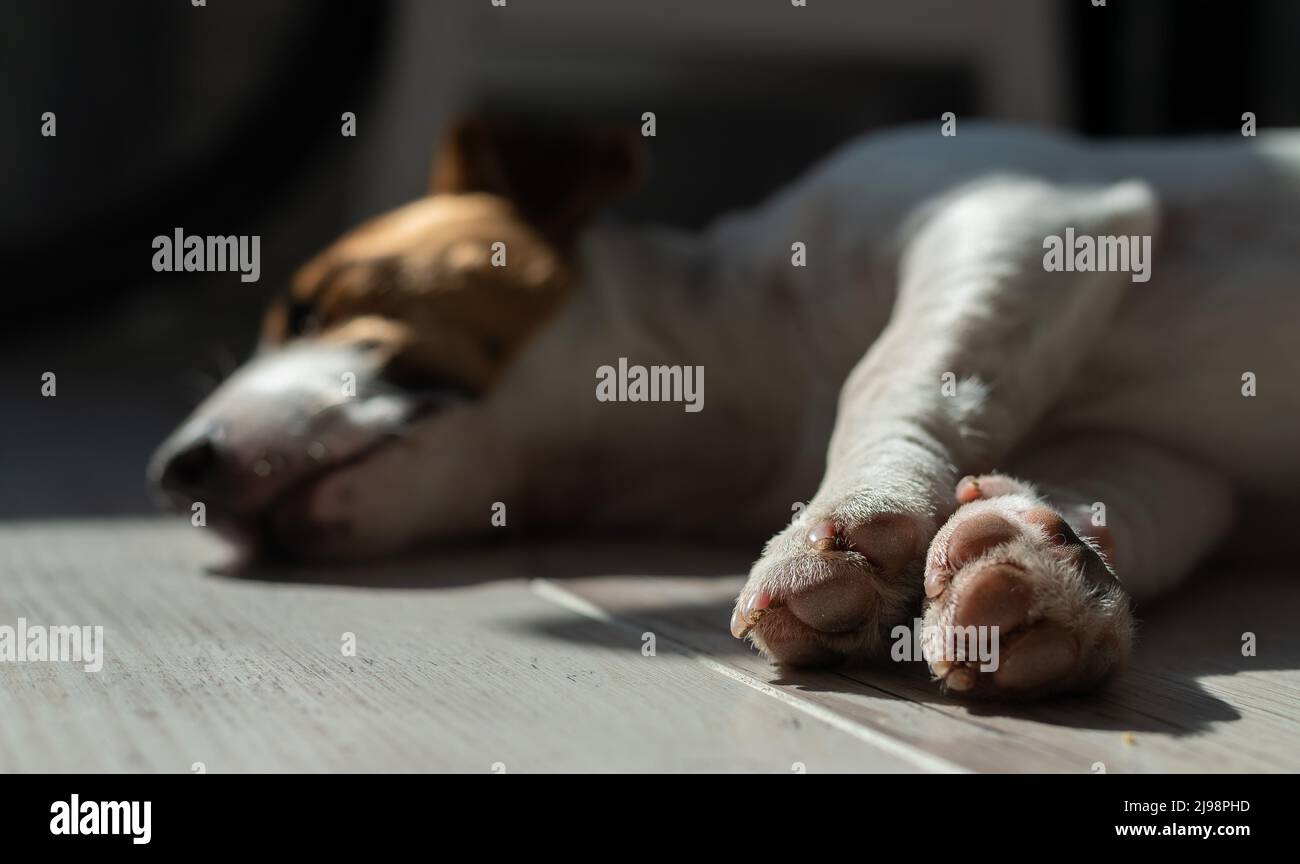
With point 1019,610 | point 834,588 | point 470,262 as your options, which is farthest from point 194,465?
Answer: point 1019,610

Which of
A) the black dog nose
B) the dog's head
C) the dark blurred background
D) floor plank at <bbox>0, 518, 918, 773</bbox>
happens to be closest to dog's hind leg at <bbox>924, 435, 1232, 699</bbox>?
floor plank at <bbox>0, 518, 918, 773</bbox>

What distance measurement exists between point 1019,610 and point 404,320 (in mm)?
951

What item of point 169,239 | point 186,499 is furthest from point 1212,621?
point 169,239

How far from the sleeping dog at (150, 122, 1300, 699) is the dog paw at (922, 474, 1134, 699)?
0.04 metres

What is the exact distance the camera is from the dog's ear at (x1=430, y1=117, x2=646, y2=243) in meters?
1.75

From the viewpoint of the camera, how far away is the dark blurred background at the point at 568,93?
291 centimetres

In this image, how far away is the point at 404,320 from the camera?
157cm

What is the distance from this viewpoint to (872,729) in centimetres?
80

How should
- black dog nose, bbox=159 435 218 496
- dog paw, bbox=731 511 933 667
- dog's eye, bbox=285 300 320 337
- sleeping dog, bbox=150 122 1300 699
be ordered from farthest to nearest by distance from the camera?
dog's eye, bbox=285 300 320 337 < black dog nose, bbox=159 435 218 496 < sleeping dog, bbox=150 122 1300 699 < dog paw, bbox=731 511 933 667

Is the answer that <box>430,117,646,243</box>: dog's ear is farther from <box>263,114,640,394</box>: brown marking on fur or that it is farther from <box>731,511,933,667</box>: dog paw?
<box>731,511,933,667</box>: dog paw

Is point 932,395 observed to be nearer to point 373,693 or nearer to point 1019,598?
point 1019,598

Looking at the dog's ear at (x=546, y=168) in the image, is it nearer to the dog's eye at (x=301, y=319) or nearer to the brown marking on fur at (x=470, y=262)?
the brown marking on fur at (x=470, y=262)

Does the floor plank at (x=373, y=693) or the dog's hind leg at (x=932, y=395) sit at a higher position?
the dog's hind leg at (x=932, y=395)

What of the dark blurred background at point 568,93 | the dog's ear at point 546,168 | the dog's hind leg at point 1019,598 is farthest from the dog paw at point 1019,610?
the dark blurred background at point 568,93
